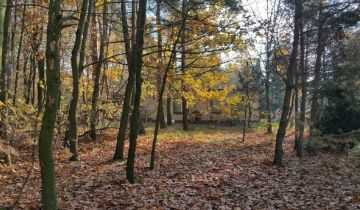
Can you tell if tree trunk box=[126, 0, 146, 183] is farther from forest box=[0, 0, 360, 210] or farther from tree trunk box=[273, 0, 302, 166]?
tree trunk box=[273, 0, 302, 166]

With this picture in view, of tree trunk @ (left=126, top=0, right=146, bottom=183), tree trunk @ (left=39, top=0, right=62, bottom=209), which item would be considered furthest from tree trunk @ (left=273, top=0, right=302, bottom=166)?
tree trunk @ (left=39, top=0, right=62, bottom=209)

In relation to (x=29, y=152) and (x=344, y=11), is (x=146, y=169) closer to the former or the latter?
(x=29, y=152)

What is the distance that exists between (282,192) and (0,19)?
24.7 ft

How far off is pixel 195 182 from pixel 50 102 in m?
5.63

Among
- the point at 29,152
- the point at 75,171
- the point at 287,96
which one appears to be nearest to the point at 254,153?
the point at 287,96

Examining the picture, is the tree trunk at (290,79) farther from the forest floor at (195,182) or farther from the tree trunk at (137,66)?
the tree trunk at (137,66)

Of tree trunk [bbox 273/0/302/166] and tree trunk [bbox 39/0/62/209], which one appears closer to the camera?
tree trunk [bbox 39/0/62/209]

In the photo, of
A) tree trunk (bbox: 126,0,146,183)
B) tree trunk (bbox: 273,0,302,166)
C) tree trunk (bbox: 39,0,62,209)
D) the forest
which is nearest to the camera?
tree trunk (bbox: 39,0,62,209)

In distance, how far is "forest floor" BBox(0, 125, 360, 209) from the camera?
773 centimetres

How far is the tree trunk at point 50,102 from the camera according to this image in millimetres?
4805

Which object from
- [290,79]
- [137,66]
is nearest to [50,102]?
[137,66]

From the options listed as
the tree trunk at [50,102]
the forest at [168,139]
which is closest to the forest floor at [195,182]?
the forest at [168,139]

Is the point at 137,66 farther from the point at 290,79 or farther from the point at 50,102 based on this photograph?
the point at 290,79

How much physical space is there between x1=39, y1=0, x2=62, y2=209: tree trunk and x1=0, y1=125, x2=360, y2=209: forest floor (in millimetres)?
1885
